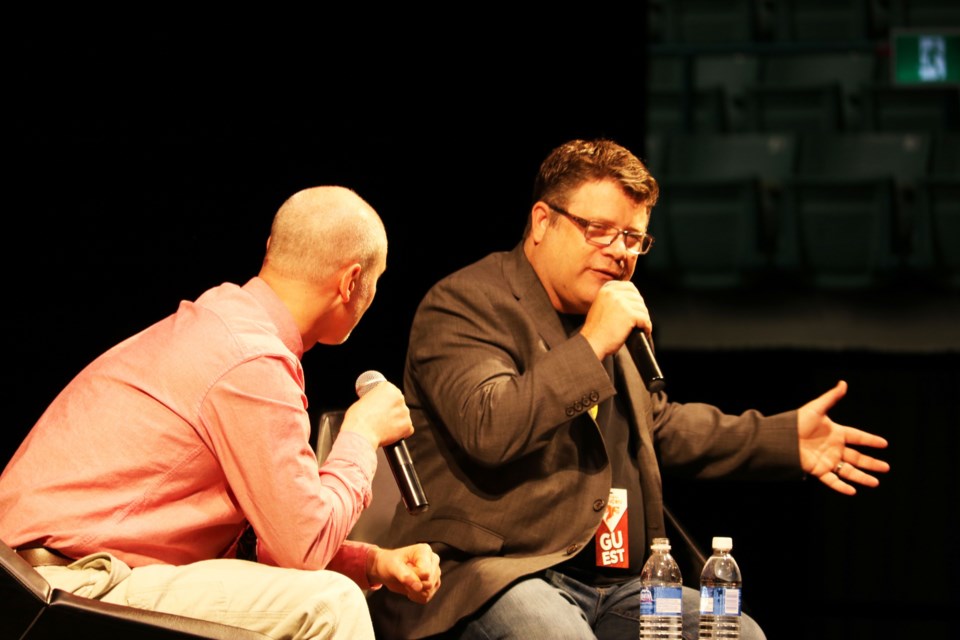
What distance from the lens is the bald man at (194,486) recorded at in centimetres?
178

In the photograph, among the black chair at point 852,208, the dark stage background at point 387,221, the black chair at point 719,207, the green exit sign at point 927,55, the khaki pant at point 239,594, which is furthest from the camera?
the black chair at point 719,207

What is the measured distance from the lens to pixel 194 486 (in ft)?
6.10

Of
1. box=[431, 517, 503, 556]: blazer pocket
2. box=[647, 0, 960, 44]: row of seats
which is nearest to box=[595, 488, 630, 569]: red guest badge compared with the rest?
box=[431, 517, 503, 556]: blazer pocket

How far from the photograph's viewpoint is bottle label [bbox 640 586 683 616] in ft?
7.23

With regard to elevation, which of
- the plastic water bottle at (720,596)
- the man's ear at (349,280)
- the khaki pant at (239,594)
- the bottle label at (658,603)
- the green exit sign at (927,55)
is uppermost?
the green exit sign at (927,55)

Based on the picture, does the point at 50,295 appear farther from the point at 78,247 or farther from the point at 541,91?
the point at 541,91

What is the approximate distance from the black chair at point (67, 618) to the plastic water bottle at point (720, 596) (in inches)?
38.8

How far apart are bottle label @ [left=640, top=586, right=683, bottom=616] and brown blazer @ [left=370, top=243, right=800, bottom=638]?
0.16 meters

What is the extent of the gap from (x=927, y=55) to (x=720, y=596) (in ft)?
15.2

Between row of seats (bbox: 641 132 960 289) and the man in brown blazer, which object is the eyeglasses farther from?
row of seats (bbox: 641 132 960 289)

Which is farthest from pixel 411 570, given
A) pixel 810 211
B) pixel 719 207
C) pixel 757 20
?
pixel 757 20

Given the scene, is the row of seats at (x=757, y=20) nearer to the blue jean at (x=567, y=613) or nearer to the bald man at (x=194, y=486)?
the blue jean at (x=567, y=613)

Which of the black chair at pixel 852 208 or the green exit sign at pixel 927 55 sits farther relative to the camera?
the black chair at pixel 852 208

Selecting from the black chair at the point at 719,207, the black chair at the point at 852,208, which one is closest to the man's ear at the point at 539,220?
the black chair at the point at 719,207
